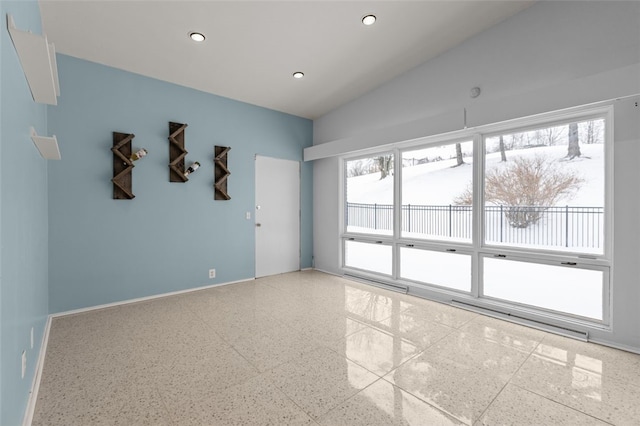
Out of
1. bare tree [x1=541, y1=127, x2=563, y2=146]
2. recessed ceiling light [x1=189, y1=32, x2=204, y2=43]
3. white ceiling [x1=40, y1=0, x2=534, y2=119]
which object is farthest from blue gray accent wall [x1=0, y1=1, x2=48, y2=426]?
bare tree [x1=541, y1=127, x2=563, y2=146]

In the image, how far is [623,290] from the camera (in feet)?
7.90

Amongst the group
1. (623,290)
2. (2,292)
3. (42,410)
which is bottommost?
(42,410)

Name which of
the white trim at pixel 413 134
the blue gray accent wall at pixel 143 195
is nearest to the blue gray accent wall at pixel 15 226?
the blue gray accent wall at pixel 143 195

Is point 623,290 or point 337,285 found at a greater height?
point 623,290

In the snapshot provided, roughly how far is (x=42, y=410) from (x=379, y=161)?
4.47m

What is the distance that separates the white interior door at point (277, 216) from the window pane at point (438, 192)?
2.14 metres

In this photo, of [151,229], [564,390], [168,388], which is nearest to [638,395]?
[564,390]

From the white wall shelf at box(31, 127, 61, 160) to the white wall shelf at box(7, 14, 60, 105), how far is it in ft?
0.88

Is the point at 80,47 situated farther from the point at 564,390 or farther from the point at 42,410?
the point at 564,390

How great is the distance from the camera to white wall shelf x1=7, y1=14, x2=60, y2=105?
4.53ft

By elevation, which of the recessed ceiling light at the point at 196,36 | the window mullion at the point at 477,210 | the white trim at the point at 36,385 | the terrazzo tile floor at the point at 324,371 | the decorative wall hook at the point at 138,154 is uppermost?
the recessed ceiling light at the point at 196,36

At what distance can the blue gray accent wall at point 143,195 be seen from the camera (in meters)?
3.28

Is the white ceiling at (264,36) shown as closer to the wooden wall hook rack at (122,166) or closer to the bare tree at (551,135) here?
the wooden wall hook rack at (122,166)

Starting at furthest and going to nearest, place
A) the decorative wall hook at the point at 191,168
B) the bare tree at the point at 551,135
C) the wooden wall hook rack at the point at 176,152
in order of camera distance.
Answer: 1. the decorative wall hook at the point at 191,168
2. the wooden wall hook rack at the point at 176,152
3. the bare tree at the point at 551,135
